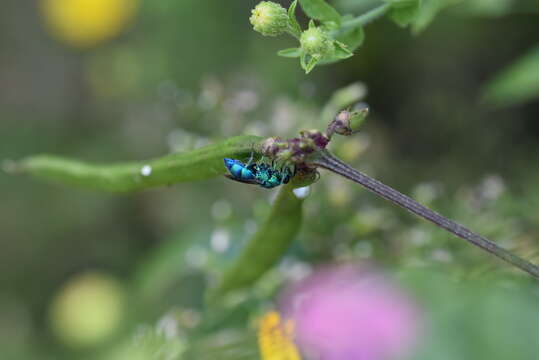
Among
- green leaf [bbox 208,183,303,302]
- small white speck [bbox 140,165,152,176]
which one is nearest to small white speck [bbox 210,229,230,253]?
green leaf [bbox 208,183,303,302]

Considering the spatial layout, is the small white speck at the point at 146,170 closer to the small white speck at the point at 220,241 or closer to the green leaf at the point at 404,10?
the green leaf at the point at 404,10

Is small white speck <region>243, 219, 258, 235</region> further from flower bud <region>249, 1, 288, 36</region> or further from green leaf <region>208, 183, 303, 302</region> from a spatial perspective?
flower bud <region>249, 1, 288, 36</region>

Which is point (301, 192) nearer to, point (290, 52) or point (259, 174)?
point (259, 174)

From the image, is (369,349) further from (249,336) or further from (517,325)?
(249,336)

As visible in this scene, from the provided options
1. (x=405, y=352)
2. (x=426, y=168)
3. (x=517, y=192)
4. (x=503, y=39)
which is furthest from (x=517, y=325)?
(x=503, y=39)

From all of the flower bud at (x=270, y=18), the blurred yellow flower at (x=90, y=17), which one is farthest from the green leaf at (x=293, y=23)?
the blurred yellow flower at (x=90, y=17)

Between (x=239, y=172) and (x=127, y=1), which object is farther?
(x=127, y=1)
